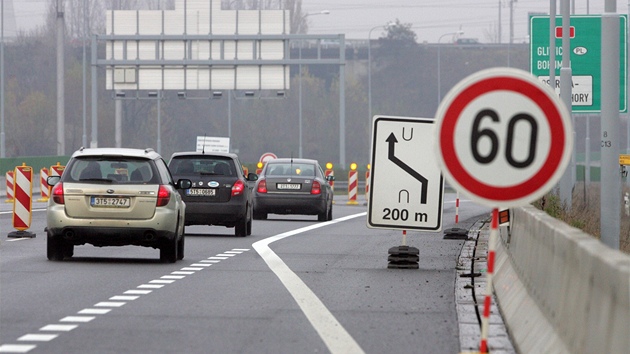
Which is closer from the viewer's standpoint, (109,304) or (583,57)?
(109,304)

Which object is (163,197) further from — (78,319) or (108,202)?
(78,319)

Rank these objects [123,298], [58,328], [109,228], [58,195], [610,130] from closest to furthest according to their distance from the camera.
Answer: [58,328], [123,298], [109,228], [58,195], [610,130]

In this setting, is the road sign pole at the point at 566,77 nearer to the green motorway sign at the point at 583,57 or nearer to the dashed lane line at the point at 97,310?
the green motorway sign at the point at 583,57

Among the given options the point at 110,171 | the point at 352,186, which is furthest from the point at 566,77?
the point at 352,186

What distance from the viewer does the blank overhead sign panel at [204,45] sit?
58969 mm

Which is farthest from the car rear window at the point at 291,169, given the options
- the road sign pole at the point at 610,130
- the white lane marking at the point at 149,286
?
the white lane marking at the point at 149,286

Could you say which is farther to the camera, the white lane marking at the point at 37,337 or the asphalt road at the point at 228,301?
the asphalt road at the point at 228,301

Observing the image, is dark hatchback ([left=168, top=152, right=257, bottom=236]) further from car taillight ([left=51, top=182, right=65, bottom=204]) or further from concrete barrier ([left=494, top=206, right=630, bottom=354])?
concrete barrier ([left=494, top=206, right=630, bottom=354])

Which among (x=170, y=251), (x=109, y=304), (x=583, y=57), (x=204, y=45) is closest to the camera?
(x=109, y=304)

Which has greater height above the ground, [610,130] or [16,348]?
[610,130]

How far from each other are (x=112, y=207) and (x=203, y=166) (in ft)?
27.7

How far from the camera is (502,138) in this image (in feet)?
27.3

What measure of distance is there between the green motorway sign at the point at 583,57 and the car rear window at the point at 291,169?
25.5ft

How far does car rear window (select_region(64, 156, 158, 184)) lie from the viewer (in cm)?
1820
